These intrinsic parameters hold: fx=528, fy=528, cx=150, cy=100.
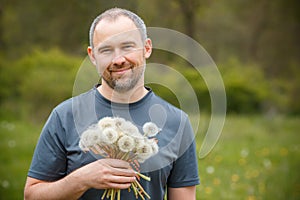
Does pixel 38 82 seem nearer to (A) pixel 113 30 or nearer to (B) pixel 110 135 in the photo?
(A) pixel 113 30

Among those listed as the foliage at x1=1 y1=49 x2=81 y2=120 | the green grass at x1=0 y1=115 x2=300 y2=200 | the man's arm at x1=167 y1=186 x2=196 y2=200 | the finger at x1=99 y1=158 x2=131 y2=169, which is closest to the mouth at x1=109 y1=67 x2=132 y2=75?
the finger at x1=99 y1=158 x2=131 y2=169

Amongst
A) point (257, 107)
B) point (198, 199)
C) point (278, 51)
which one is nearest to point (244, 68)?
point (257, 107)

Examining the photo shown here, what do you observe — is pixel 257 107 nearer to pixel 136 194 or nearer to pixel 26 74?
pixel 26 74

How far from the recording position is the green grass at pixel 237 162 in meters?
5.98

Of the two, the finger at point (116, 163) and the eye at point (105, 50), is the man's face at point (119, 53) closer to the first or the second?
the eye at point (105, 50)

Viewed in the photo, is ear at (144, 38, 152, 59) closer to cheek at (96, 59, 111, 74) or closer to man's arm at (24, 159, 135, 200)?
cheek at (96, 59, 111, 74)

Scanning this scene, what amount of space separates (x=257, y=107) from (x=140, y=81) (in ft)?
39.8

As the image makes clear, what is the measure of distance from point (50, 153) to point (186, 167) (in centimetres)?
58

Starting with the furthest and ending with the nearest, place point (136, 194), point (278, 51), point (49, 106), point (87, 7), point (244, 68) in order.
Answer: point (278, 51), point (244, 68), point (49, 106), point (87, 7), point (136, 194)

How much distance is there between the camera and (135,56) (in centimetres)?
209

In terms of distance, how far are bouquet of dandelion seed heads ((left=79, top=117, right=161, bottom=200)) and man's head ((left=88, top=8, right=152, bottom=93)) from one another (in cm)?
20

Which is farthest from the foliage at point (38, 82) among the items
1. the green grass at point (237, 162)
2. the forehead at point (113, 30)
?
the forehead at point (113, 30)

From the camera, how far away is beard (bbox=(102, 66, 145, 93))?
2.07 metres

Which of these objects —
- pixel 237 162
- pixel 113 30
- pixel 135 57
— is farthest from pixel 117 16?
pixel 237 162
